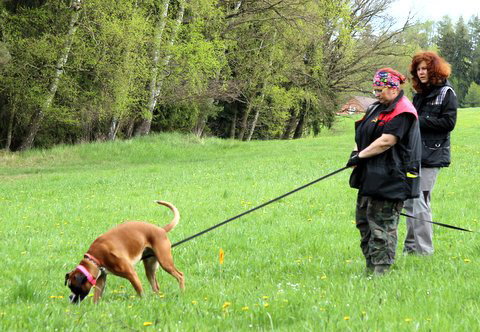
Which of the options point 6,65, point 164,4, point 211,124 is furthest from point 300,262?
point 211,124

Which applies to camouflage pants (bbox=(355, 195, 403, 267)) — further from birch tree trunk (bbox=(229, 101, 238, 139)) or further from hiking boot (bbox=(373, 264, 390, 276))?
birch tree trunk (bbox=(229, 101, 238, 139))

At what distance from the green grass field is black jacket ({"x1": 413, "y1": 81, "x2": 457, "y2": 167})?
3.83 feet

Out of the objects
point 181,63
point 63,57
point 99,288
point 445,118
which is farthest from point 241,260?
point 181,63

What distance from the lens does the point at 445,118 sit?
21.7 feet

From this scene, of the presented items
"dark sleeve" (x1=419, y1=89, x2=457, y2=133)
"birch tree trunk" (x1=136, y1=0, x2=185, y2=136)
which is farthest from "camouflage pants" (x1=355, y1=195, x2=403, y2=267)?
"birch tree trunk" (x1=136, y1=0, x2=185, y2=136)

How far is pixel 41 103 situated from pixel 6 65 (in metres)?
1.95

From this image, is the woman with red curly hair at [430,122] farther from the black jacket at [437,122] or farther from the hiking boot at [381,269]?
the hiking boot at [381,269]

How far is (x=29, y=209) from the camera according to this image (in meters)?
11.8

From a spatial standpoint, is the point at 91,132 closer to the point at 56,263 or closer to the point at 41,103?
the point at 41,103

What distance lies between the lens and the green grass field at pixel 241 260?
4.22 metres

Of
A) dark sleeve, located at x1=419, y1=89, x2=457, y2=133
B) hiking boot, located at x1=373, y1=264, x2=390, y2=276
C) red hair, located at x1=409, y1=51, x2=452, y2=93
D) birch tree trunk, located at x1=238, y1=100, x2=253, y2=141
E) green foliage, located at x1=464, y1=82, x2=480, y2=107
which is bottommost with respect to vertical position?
birch tree trunk, located at x1=238, y1=100, x2=253, y2=141

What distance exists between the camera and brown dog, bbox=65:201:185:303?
4836 millimetres

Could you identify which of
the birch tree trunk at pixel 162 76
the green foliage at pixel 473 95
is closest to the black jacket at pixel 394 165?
the birch tree trunk at pixel 162 76

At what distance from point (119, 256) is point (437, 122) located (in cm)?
396
